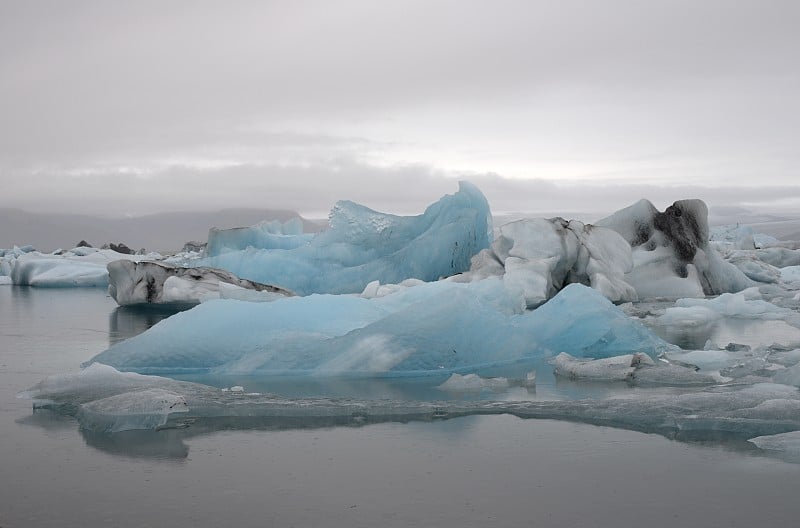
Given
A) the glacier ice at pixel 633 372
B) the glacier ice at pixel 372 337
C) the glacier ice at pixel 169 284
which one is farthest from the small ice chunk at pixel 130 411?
the glacier ice at pixel 169 284

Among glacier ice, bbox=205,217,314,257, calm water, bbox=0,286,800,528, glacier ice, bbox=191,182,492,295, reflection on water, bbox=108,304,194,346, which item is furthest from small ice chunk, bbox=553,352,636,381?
glacier ice, bbox=205,217,314,257

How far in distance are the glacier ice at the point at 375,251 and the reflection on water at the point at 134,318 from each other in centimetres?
237

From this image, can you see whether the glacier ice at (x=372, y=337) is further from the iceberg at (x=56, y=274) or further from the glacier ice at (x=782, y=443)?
the iceberg at (x=56, y=274)

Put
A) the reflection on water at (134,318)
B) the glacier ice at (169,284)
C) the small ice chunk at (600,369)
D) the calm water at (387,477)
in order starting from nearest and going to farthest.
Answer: the calm water at (387,477) → the small ice chunk at (600,369) → the reflection on water at (134,318) → the glacier ice at (169,284)

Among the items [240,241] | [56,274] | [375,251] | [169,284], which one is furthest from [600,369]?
[56,274]

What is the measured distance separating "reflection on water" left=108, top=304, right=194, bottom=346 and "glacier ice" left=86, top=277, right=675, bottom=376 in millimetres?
1984

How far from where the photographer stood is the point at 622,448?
3.71 metres

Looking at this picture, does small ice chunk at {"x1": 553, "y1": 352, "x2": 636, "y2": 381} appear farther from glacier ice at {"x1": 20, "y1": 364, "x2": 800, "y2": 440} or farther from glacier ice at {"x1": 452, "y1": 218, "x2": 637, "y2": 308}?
glacier ice at {"x1": 452, "y1": 218, "x2": 637, "y2": 308}

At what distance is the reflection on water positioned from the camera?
9.14 meters

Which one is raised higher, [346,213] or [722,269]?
[346,213]

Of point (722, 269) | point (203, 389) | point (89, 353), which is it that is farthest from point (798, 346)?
point (722, 269)

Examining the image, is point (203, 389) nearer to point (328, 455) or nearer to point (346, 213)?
point (328, 455)

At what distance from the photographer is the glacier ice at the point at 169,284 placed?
12758mm

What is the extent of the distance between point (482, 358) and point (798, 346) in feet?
10.1
